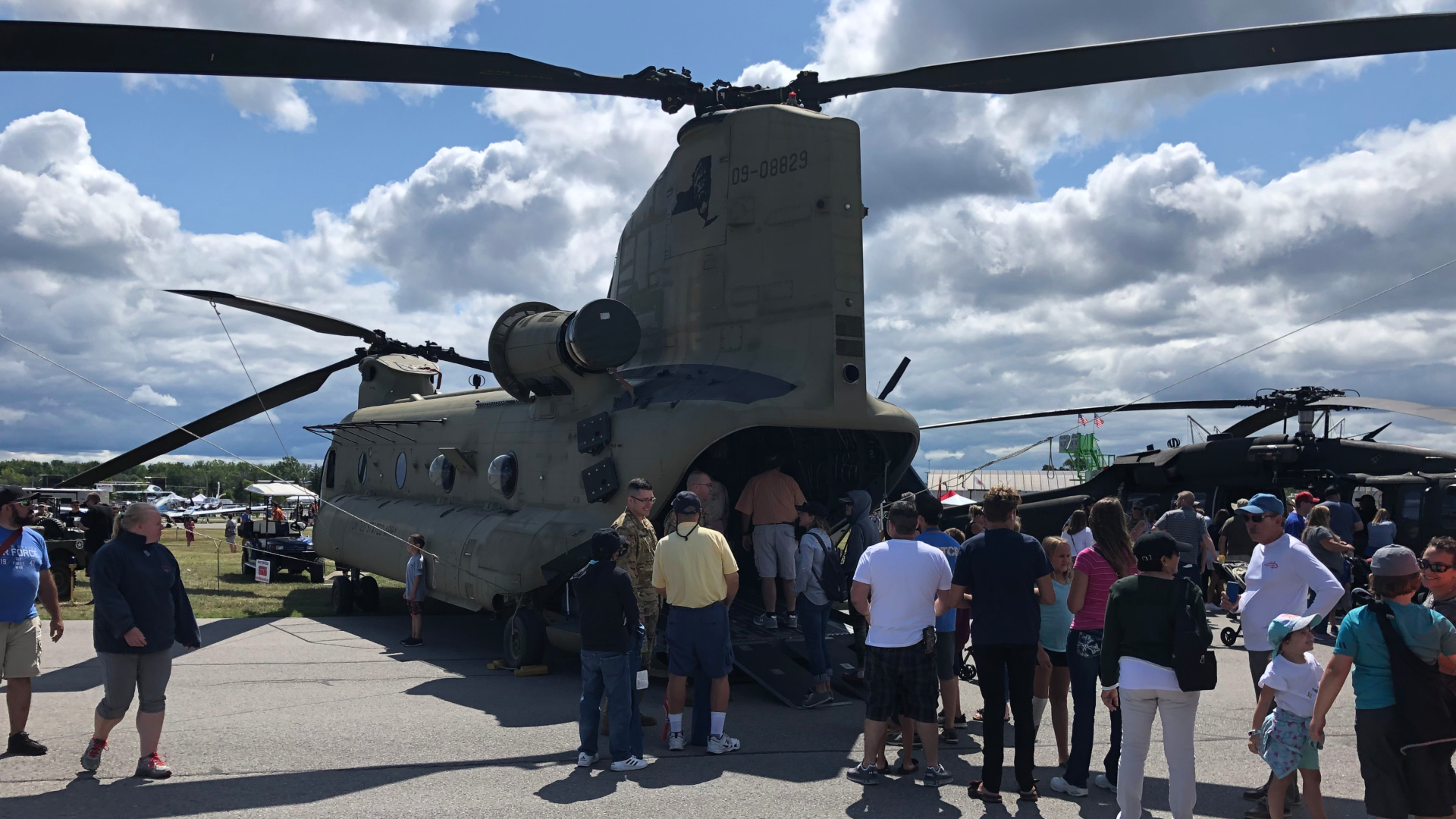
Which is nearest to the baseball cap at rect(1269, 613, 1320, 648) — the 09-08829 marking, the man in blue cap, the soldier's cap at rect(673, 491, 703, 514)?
the man in blue cap

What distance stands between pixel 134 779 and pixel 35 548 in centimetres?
192

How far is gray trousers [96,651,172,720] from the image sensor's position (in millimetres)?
5723

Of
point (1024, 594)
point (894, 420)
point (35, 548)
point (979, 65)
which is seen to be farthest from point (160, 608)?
point (979, 65)

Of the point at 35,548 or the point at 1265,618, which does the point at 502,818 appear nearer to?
the point at 35,548

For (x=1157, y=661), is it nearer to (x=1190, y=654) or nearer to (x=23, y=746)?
(x=1190, y=654)

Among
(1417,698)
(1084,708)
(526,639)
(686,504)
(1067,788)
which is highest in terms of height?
(686,504)

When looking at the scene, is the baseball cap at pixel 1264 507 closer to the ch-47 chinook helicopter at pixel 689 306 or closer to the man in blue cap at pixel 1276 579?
the man in blue cap at pixel 1276 579

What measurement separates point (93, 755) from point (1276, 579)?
7018mm

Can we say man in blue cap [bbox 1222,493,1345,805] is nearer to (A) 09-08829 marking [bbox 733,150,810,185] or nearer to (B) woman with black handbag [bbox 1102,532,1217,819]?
(B) woman with black handbag [bbox 1102,532,1217,819]

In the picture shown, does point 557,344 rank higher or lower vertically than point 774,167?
lower

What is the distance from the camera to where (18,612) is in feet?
20.7

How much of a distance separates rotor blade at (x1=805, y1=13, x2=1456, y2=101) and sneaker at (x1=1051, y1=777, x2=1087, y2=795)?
5.31m

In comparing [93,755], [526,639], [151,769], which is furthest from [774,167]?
[93,755]

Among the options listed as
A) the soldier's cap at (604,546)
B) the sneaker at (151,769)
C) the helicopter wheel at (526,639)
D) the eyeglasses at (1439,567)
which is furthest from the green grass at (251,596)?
the eyeglasses at (1439,567)
